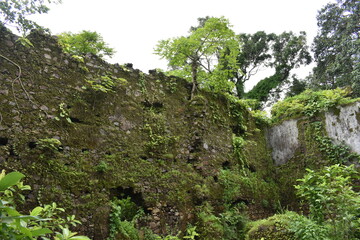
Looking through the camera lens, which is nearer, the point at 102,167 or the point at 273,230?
the point at 102,167

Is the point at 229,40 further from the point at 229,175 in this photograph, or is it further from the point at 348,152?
the point at 348,152

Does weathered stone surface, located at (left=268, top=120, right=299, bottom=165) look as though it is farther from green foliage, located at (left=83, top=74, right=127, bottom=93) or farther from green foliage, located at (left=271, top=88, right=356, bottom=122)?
green foliage, located at (left=83, top=74, right=127, bottom=93)

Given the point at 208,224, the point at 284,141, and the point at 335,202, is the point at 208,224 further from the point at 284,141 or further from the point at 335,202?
the point at 284,141

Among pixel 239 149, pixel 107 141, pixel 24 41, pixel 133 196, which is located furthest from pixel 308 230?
pixel 24 41

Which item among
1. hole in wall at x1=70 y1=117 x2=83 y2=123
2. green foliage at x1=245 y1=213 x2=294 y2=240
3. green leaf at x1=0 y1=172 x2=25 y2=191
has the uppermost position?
hole in wall at x1=70 y1=117 x2=83 y2=123

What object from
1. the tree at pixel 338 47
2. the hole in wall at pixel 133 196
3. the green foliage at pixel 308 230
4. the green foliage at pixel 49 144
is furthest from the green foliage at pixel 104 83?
the tree at pixel 338 47

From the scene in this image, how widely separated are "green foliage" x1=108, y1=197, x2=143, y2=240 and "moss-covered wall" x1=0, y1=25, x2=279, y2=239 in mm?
122

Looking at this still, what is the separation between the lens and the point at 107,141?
18.1 feet

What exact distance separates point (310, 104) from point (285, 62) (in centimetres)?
1117

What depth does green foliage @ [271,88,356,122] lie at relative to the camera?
863 centimetres

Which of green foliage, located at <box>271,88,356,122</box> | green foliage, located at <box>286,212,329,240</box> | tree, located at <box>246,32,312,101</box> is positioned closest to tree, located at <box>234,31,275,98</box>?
tree, located at <box>246,32,312,101</box>

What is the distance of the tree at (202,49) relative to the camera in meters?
7.65

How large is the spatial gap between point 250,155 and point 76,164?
5.71 metres

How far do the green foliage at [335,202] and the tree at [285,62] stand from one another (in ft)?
47.8
